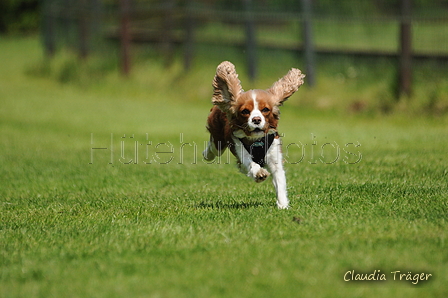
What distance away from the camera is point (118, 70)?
89.9 ft

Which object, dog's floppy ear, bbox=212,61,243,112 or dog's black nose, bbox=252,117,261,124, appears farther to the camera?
dog's floppy ear, bbox=212,61,243,112

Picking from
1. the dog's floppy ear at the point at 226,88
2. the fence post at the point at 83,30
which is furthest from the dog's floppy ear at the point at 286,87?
the fence post at the point at 83,30

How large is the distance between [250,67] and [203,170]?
36.5 ft

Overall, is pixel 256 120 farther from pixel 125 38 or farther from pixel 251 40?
pixel 125 38

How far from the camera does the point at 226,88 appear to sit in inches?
286

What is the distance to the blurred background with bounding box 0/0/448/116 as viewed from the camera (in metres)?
17.0

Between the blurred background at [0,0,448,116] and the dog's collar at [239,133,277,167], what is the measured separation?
10.2 metres

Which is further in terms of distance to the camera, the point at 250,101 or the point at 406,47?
the point at 406,47

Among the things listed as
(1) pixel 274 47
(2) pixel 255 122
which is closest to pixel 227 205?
(2) pixel 255 122

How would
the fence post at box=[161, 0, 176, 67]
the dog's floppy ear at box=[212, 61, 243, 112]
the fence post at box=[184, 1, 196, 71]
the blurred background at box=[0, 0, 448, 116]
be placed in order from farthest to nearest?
the fence post at box=[161, 0, 176, 67] < the fence post at box=[184, 1, 196, 71] < the blurred background at box=[0, 0, 448, 116] < the dog's floppy ear at box=[212, 61, 243, 112]

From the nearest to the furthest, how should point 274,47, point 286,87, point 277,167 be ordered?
point 277,167
point 286,87
point 274,47

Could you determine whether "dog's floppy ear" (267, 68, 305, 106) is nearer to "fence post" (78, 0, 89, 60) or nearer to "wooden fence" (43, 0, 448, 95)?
"wooden fence" (43, 0, 448, 95)

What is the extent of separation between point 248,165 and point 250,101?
635mm

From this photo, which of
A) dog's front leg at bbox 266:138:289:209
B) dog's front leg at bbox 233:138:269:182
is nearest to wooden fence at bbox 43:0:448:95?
dog's front leg at bbox 266:138:289:209
